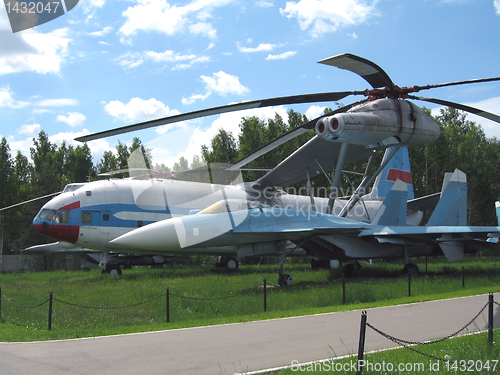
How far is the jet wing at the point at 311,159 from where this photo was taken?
15453mm

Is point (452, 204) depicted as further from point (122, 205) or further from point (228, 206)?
point (122, 205)

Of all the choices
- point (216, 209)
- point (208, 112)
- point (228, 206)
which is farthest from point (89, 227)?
point (208, 112)

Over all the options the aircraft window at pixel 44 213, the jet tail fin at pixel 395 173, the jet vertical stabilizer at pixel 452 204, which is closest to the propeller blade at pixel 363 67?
the jet vertical stabilizer at pixel 452 204

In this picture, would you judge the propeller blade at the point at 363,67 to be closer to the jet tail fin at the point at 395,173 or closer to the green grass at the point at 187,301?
the green grass at the point at 187,301

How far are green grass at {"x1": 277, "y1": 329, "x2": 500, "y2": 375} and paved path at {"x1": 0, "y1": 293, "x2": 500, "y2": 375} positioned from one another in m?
0.53

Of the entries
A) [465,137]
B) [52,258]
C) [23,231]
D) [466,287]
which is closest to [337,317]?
[466,287]

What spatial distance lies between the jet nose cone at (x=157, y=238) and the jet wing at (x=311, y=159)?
5.01 metres

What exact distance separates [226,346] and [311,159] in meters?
10.4

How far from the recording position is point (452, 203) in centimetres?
1892

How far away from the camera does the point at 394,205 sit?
59.3 feet

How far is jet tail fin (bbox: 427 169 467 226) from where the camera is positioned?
61.4 ft

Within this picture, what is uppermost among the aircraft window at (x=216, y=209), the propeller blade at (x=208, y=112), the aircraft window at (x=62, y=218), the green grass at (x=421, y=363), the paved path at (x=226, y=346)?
the propeller blade at (x=208, y=112)

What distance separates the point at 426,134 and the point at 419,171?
29.1m

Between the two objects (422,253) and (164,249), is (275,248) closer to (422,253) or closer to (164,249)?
(164,249)
